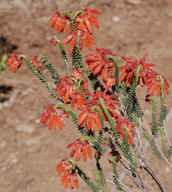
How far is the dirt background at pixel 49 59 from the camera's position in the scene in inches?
144

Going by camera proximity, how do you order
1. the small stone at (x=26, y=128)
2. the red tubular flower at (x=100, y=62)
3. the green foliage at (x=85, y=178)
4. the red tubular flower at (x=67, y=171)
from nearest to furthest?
the red tubular flower at (x=100, y=62) → the red tubular flower at (x=67, y=171) → the green foliage at (x=85, y=178) → the small stone at (x=26, y=128)

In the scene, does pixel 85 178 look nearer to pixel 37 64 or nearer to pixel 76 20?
pixel 37 64

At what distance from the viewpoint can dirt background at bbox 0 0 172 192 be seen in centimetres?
367

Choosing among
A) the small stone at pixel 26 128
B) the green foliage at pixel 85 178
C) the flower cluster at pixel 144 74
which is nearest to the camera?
the flower cluster at pixel 144 74

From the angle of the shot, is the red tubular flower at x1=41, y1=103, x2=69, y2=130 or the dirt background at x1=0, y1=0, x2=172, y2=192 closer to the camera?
the red tubular flower at x1=41, y1=103, x2=69, y2=130

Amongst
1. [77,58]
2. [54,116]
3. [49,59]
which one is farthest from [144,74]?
[49,59]

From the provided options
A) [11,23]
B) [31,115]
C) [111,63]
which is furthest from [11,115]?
[111,63]

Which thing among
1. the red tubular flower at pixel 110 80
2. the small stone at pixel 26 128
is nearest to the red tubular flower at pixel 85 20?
the red tubular flower at pixel 110 80

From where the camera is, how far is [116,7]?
619cm

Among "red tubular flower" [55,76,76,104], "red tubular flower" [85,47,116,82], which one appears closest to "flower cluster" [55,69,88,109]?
"red tubular flower" [55,76,76,104]

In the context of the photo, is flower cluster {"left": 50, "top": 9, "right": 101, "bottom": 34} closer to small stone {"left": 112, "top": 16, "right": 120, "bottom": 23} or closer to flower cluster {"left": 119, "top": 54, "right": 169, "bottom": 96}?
flower cluster {"left": 119, "top": 54, "right": 169, "bottom": 96}

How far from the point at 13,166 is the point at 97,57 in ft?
7.76

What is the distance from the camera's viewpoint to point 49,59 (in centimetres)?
514

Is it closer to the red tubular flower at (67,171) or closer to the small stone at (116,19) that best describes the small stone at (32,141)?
the red tubular flower at (67,171)
